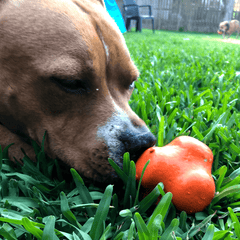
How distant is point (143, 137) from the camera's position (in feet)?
3.82

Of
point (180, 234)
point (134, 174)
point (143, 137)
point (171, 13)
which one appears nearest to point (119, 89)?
point (143, 137)

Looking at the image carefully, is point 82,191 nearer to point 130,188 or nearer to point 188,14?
point 130,188

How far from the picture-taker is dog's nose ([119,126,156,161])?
1.14 metres

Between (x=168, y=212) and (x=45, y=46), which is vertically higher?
Answer: (x=45, y=46)

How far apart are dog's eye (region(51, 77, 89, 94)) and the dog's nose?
31 centimetres

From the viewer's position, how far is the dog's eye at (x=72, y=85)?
1188mm

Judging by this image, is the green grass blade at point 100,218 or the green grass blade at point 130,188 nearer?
the green grass blade at point 100,218

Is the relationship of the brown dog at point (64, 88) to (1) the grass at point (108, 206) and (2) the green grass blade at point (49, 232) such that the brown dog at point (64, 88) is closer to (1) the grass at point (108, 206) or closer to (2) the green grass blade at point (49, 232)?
(1) the grass at point (108, 206)

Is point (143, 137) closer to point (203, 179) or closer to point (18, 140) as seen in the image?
point (203, 179)

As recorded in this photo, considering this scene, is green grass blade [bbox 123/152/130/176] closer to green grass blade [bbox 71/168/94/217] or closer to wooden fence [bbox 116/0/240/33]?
green grass blade [bbox 71/168/94/217]

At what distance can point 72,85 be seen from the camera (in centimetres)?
121

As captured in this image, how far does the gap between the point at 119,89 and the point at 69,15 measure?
473 millimetres

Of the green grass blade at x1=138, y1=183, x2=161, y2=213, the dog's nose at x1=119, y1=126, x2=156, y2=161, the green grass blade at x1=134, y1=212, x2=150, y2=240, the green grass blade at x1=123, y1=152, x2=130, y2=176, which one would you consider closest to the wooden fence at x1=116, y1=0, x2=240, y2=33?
the dog's nose at x1=119, y1=126, x2=156, y2=161

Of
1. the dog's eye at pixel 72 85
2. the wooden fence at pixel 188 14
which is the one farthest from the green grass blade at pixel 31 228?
the wooden fence at pixel 188 14
